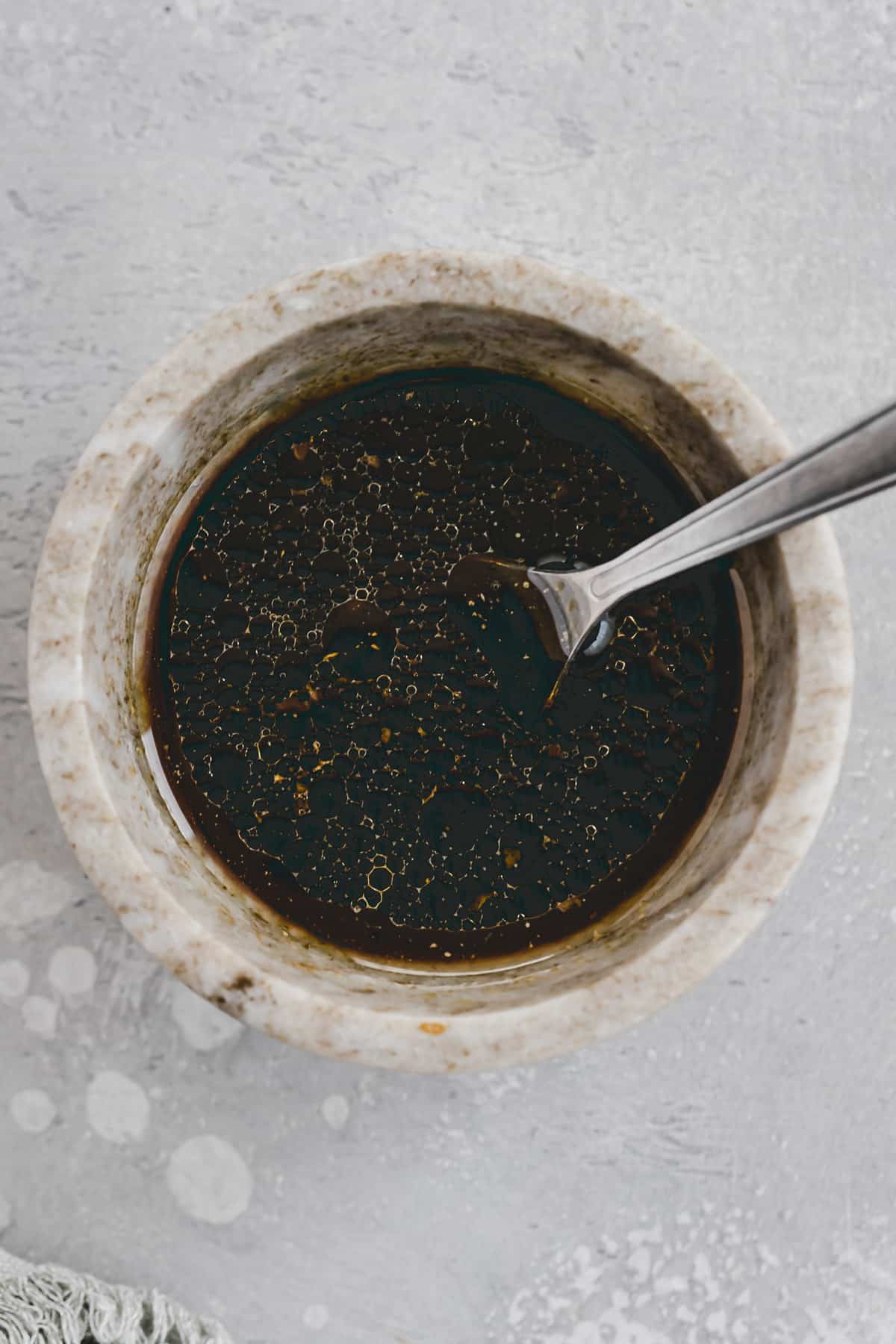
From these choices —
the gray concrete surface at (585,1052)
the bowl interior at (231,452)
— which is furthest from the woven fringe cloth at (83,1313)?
the bowl interior at (231,452)

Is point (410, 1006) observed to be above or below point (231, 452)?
below

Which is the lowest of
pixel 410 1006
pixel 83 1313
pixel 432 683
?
pixel 83 1313

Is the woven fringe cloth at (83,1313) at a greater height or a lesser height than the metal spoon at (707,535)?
lesser

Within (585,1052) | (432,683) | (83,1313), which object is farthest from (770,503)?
(83,1313)

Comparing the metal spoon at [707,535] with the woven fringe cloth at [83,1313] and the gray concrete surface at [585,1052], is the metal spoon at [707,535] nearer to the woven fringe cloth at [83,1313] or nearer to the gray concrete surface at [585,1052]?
the gray concrete surface at [585,1052]

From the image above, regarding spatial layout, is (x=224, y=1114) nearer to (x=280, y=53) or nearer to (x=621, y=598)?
(x=621, y=598)

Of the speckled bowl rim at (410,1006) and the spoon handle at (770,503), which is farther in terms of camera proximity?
the speckled bowl rim at (410,1006)

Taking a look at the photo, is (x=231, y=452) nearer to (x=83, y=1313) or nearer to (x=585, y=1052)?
(x=585, y=1052)

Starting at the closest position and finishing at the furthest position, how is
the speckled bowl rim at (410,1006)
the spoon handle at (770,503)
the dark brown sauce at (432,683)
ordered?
the spoon handle at (770,503) < the speckled bowl rim at (410,1006) < the dark brown sauce at (432,683)

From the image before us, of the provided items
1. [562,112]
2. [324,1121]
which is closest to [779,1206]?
[324,1121]

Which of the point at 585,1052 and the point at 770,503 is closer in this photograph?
the point at 770,503
